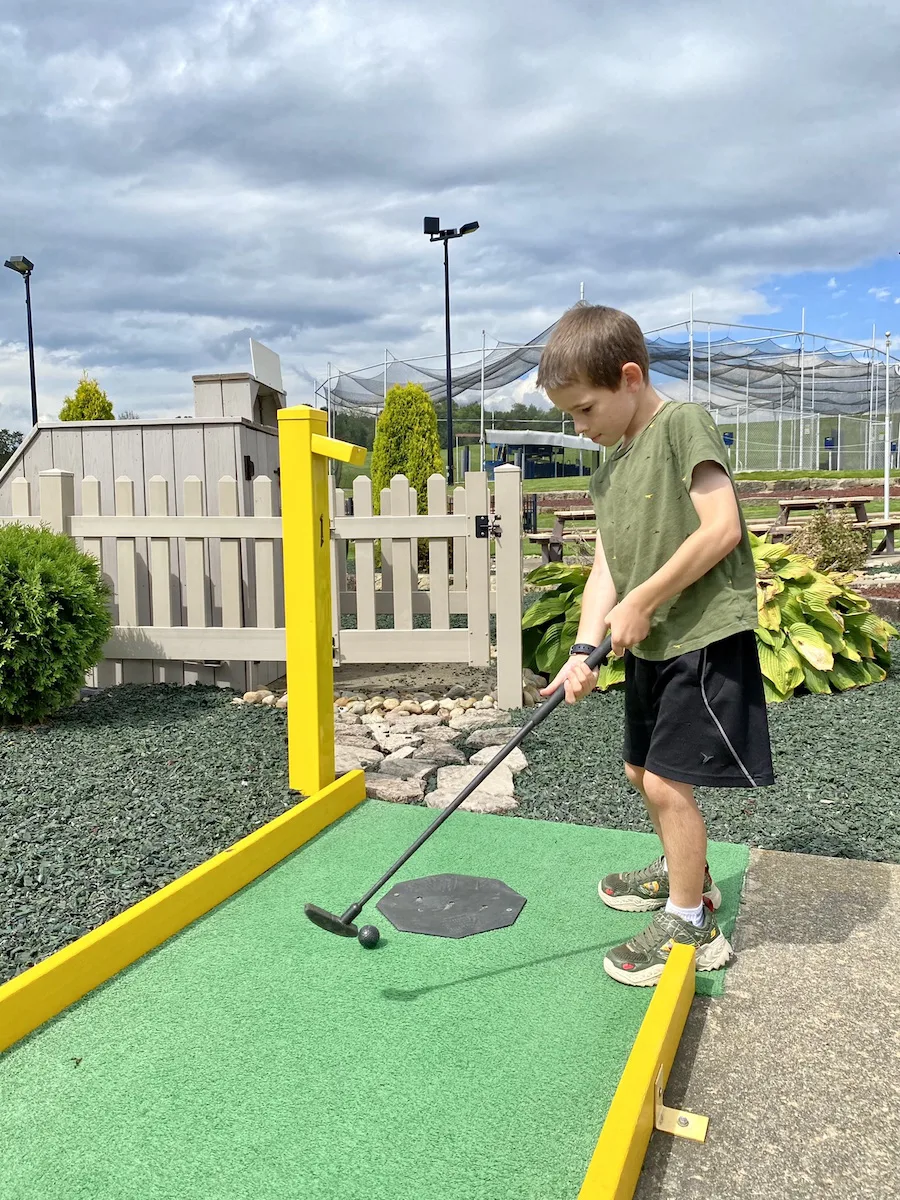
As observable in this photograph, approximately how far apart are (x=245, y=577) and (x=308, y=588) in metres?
2.37

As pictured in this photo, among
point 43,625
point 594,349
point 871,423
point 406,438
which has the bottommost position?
point 43,625

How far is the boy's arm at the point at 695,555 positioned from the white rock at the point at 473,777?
1.57 metres

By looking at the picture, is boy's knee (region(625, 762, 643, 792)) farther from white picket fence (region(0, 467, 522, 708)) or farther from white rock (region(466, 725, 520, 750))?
white picket fence (region(0, 467, 522, 708))

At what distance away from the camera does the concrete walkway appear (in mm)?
1498

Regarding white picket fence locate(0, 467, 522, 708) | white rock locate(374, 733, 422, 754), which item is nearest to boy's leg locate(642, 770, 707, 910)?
white rock locate(374, 733, 422, 754)

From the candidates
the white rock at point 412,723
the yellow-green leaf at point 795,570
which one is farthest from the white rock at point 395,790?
the yellow-green leaf at point 795,570

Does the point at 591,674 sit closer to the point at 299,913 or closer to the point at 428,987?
the point at 428,987

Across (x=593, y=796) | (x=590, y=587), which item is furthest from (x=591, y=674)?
(x=593, y=796)

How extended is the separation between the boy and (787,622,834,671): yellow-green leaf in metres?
2.65

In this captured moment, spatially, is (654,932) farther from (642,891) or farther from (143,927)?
(143,927)

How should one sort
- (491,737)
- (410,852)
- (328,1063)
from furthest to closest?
(491,737)
(410,852)
(328,1063)

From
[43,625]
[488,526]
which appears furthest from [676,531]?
[43,625]

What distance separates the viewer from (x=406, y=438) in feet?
42.0

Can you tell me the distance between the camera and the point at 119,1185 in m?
1.48
